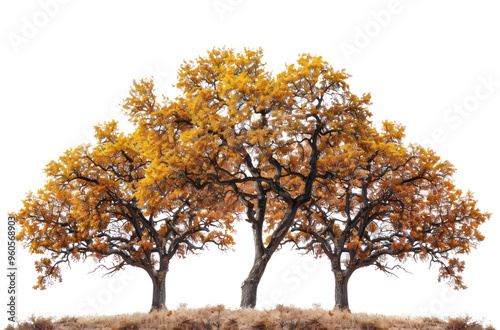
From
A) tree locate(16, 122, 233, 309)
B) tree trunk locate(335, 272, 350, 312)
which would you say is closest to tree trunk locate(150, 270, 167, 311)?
tree locate(16, 122, 233, 309)

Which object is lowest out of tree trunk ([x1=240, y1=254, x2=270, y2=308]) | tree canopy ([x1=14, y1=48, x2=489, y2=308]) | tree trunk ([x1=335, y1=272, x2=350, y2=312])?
tree trunk ([x1=335, y1=272, x2=350, y2=312])

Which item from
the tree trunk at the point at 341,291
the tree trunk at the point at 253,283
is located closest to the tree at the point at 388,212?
the tree trunk at the point at 341,291

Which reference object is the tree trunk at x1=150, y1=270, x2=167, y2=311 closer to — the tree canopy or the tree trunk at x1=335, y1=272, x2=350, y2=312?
the tree canopy

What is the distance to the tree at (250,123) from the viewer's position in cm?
1681

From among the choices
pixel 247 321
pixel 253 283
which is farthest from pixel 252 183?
pixel 247 321

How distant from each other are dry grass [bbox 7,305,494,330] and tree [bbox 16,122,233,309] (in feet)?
18.2

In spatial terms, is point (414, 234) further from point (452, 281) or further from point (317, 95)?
point (317, 95)

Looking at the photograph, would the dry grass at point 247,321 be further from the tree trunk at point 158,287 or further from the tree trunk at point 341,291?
the tree trunk at point 341,291

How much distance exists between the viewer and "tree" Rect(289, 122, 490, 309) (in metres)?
21.2

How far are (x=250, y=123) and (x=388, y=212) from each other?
35.6 ft

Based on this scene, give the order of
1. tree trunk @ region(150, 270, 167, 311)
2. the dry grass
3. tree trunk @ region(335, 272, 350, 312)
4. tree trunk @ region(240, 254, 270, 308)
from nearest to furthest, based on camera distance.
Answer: the dry grass → tree trunk @ region(240, 254, 270, 308) → tree trunk @ region(150, 270, 167, 311) → tree trunk @ region(335, 272, 350, 312)

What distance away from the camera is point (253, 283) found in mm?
18984

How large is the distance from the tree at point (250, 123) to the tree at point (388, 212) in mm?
2661

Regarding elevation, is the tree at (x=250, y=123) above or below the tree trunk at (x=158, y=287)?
above
